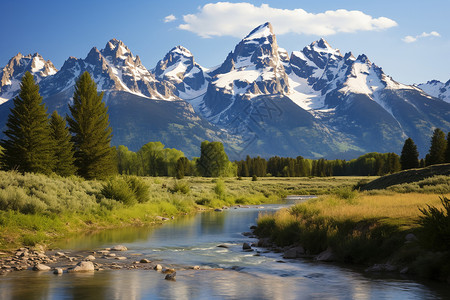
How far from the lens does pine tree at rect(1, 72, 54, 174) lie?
40.4m

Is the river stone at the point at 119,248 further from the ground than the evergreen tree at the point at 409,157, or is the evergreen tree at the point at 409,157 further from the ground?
the evergreen tree at the point at 409,157

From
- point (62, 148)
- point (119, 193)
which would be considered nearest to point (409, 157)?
point (62, 148)

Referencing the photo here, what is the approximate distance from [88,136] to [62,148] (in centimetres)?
390

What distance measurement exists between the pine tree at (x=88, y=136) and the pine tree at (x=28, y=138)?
18.8 feet

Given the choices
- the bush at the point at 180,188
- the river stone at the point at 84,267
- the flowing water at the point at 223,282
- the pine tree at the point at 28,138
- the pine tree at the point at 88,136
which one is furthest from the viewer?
the bush at the point at 180,188

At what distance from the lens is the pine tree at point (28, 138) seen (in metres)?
40.4

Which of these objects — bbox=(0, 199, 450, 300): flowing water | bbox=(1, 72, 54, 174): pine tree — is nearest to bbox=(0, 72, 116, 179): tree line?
bbox=(1, 72, 54, 174): pine tree

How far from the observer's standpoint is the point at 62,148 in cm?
4444

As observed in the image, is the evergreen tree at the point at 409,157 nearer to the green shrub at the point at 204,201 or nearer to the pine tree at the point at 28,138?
the green shrub at the point at 204,201

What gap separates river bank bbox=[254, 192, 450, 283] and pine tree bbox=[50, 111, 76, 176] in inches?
1042

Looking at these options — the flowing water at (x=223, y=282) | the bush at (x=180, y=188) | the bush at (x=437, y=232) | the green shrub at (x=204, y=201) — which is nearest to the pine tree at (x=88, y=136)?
the bush at (x=180, y=188)

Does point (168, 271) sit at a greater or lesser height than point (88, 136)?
lesser

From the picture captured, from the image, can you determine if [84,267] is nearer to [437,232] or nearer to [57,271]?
[57,271]

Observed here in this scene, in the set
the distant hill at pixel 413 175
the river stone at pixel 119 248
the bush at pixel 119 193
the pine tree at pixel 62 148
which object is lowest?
the river stone at pixel 119 248
